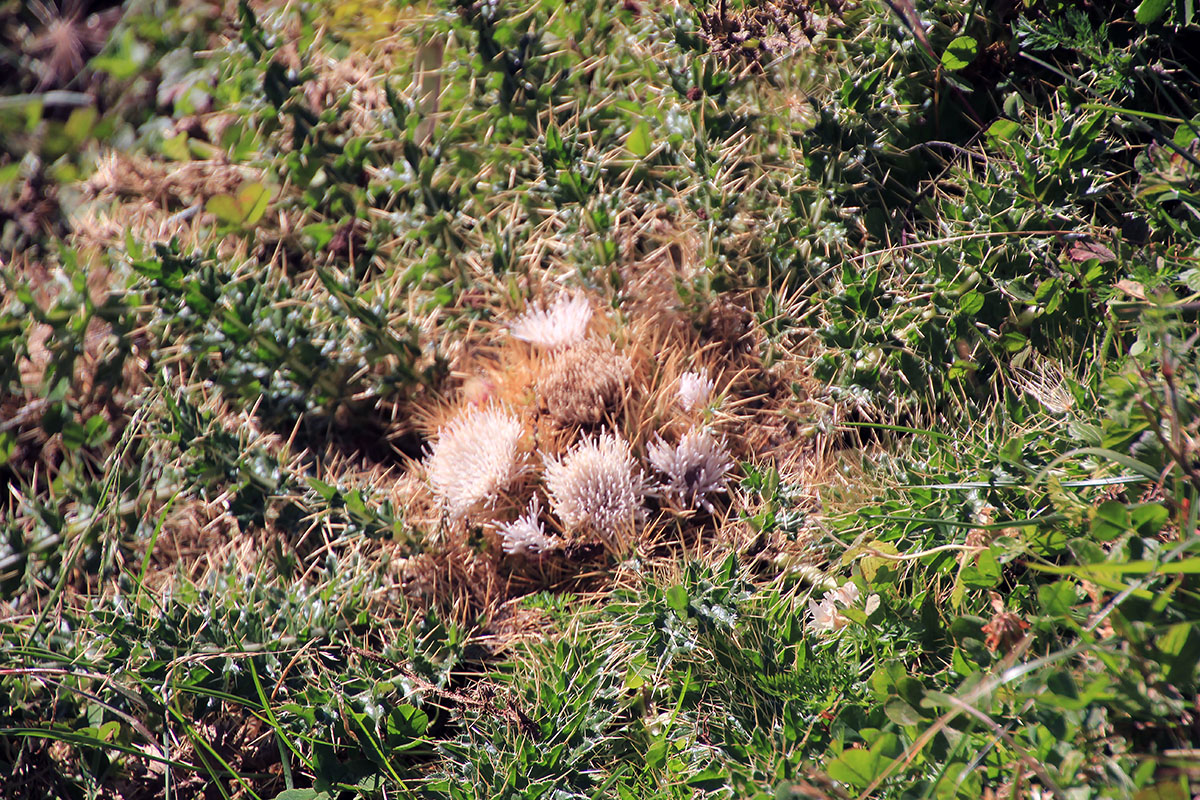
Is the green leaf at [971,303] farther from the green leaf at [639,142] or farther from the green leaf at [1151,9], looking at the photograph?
the green leaf at [639,142]

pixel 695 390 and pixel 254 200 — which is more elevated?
pixel 254 200

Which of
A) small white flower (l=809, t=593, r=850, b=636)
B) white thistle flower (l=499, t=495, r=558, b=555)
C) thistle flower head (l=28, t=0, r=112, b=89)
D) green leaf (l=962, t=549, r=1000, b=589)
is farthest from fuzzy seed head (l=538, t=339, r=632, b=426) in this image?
thistle flower head (l=28, t=0, r=112, b=89)

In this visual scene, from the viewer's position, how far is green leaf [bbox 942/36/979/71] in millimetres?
1946

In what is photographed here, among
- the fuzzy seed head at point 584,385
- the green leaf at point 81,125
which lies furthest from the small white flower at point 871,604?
the green leaf at point 81,125

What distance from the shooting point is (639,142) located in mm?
2412

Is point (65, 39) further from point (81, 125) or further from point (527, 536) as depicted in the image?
point (527, 536)

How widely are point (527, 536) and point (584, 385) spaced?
423 mm

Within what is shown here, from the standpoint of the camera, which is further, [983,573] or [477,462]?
[477,462]

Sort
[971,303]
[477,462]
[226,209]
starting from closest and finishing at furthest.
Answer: [971,303], [477,462], [226,209]

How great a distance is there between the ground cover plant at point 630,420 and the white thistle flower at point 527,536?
0.03 ft

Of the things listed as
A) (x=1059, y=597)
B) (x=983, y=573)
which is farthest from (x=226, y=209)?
(x=1059, y=597)

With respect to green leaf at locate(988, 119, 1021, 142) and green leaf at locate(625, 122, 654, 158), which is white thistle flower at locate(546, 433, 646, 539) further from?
green leaf at locate(988, 119, 1021, 142)

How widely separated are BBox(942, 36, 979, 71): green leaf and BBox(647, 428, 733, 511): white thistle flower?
43.3 inches

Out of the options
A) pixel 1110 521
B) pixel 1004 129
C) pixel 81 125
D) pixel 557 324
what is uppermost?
pixel 81 125
